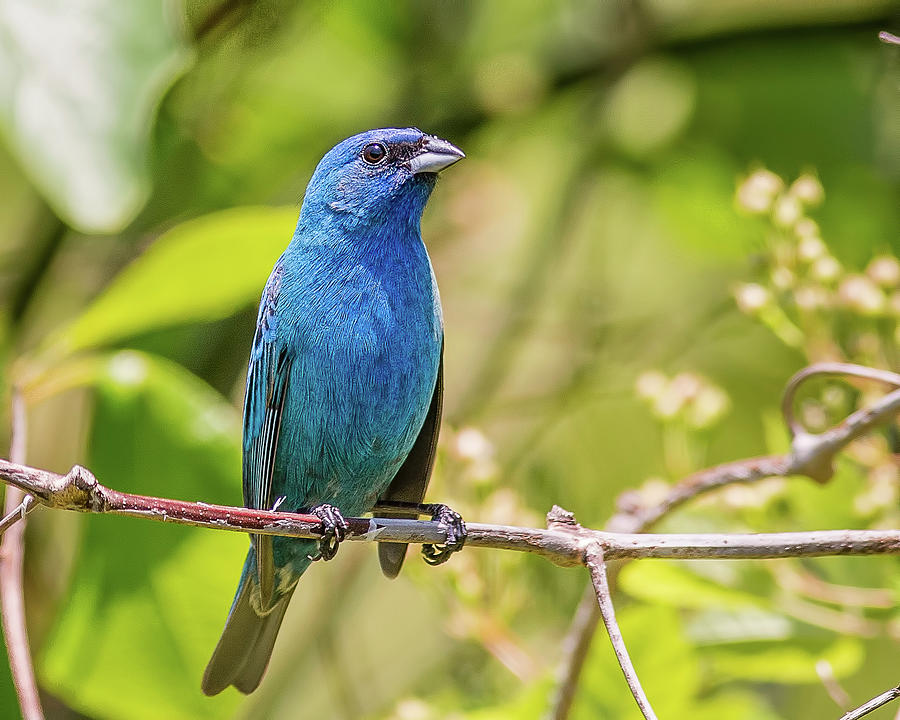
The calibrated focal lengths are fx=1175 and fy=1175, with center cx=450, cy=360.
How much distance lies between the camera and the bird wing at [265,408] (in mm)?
2912

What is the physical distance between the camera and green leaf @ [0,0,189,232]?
274 centimetres

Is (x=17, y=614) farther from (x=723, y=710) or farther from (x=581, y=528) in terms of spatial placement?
(x=723, y=710)

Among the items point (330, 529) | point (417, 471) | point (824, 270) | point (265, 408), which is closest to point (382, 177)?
point (265, 408)

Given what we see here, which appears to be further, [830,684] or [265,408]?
[265,408]

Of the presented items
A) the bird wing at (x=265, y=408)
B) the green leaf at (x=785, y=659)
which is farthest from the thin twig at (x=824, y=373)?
the bird wing at (x=265, y=408)

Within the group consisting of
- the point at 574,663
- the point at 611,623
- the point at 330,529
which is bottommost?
the point at 611,623

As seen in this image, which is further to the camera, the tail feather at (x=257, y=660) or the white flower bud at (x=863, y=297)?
the tail feather at (x=257, y=660)

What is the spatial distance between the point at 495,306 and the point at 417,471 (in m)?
1.84

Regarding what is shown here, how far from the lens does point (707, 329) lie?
14.5 ft

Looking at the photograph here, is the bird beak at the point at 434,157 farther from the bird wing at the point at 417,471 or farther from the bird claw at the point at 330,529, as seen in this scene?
the bird claw at the point at 330,529

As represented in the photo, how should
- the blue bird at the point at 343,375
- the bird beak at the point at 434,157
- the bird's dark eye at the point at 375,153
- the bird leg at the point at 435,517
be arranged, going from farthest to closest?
the bird's dark eye at the point at 375,153 < the bird beak at the point at 434,157 < the blue bird at the point at 343,375 < the bird leg at the point at 435,517

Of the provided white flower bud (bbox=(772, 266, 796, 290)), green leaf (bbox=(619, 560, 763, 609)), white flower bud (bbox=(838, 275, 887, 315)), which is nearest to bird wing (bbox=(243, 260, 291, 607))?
green leaf (bbox=(619, 560, 763, 609))

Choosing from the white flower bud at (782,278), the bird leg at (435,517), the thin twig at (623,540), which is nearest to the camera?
the thin twig at (623,540)

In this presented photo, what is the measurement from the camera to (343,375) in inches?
114
